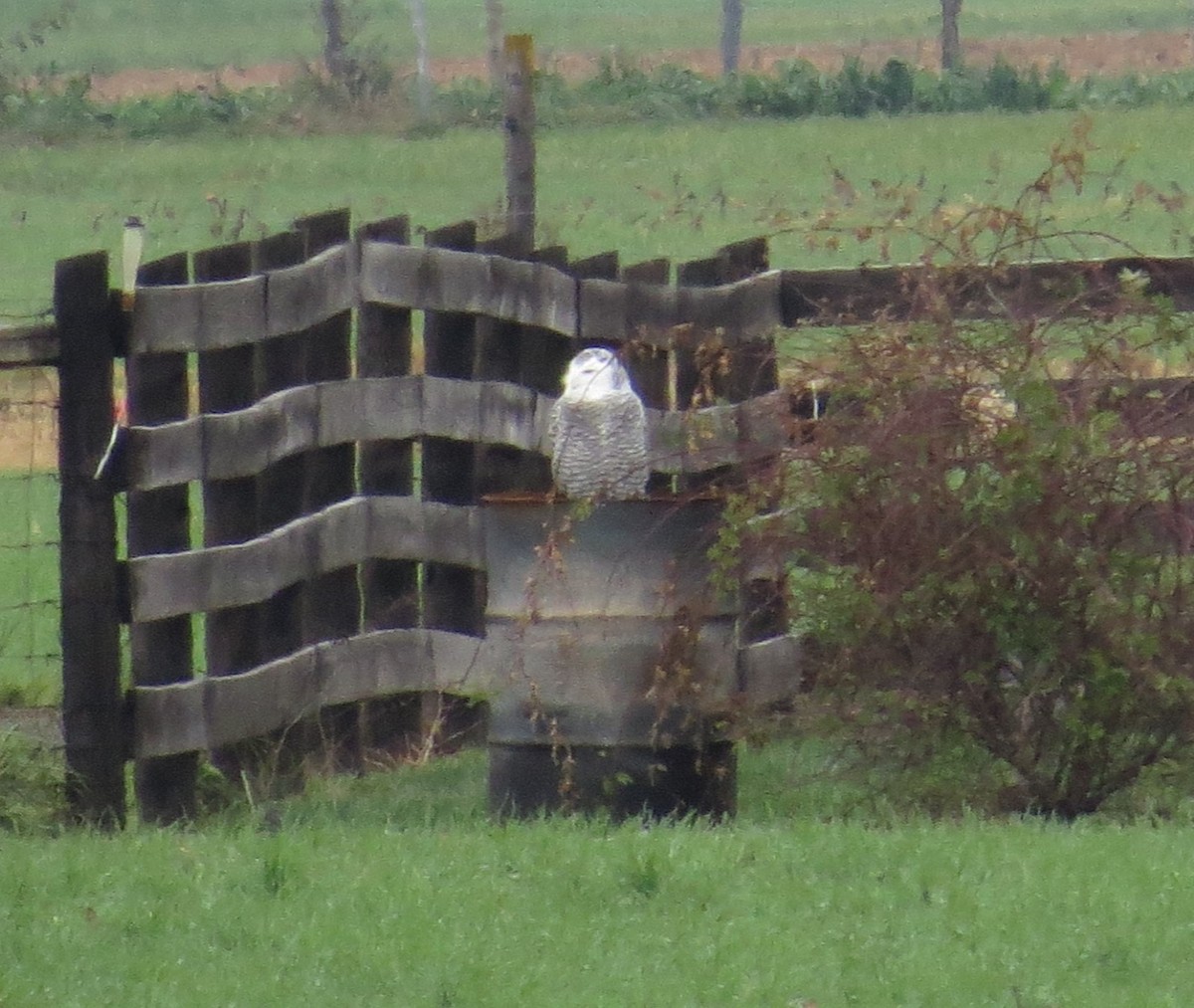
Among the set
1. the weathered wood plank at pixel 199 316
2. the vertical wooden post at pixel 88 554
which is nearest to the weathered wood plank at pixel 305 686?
the vertical wooden post at pixel 88 554

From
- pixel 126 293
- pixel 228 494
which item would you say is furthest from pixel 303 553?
pixel 126 293

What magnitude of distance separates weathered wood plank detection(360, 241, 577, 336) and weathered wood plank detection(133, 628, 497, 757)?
3.51 ft

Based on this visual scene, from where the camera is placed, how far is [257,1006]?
5270 millimetres

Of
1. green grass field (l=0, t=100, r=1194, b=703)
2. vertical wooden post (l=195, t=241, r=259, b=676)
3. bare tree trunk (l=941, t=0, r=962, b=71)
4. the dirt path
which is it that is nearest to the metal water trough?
vertical wooden post (l=195, t=241, r=259, b=676)

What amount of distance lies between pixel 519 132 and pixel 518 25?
65.7 m

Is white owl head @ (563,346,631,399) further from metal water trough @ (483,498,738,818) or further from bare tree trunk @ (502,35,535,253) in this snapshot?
bare tree trunk @ (502,35,535,253)

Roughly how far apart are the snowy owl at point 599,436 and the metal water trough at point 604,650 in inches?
5.2

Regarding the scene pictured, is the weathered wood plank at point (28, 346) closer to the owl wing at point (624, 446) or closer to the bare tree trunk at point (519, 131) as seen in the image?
the owl wing at point (624, 446)

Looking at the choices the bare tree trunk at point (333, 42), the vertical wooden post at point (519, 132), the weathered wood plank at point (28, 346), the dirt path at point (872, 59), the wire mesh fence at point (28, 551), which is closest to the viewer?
the weathered wood plank at point (28, 346)

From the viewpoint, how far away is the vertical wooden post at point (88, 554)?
730 cm

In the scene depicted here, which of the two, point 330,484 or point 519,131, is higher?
point 519,131

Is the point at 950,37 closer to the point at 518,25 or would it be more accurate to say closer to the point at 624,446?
the point at 518,25

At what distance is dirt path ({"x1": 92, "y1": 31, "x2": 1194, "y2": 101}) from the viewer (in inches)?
2292

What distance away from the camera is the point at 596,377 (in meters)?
7.58
